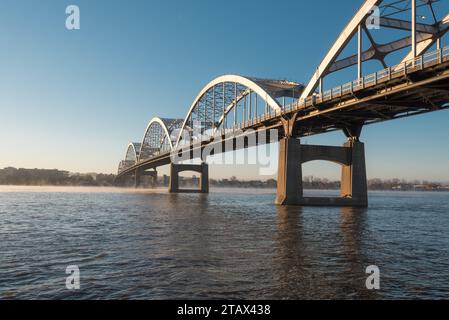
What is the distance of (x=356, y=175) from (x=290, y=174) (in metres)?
9.79

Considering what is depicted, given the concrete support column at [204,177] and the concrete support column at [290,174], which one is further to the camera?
the concrete support column at [204,177]

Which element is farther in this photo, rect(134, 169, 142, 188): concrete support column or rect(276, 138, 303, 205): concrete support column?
rect(134, 169, 142, 188): concrete support column

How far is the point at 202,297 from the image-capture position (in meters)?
11.1

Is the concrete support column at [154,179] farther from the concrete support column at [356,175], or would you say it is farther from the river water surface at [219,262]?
the river water surface at [219,262]

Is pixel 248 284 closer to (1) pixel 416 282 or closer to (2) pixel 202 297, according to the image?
(2) pixel 202 297

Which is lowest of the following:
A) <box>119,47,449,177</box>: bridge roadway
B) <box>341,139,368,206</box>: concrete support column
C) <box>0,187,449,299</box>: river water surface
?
<box>0,187,449,299</box>: river water surface

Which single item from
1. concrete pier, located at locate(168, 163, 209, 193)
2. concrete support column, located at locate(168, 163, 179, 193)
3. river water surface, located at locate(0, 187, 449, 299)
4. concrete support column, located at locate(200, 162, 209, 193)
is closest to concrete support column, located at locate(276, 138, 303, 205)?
river water surface, located at locate(0, 187, 449, 299)

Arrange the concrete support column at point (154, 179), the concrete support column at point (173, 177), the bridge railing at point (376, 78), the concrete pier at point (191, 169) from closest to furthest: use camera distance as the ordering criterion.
Answer: the bridge railing at point (376, 78), the concrete pier at point (191, 169), the concrete support column at point (173, 177), the concrete support column at point (154, 179)

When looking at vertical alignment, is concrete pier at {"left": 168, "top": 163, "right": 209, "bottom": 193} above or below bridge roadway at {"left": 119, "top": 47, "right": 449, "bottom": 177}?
below

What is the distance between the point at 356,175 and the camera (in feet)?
177

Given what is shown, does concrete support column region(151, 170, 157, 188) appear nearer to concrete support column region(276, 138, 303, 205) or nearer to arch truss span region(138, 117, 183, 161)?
arch truss span region(138, 117, 183, 161)

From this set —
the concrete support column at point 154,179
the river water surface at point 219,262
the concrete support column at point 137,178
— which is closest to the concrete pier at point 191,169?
the concrete support column at point 137,178

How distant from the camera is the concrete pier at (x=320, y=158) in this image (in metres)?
50.8

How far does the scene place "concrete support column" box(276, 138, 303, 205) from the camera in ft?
166
